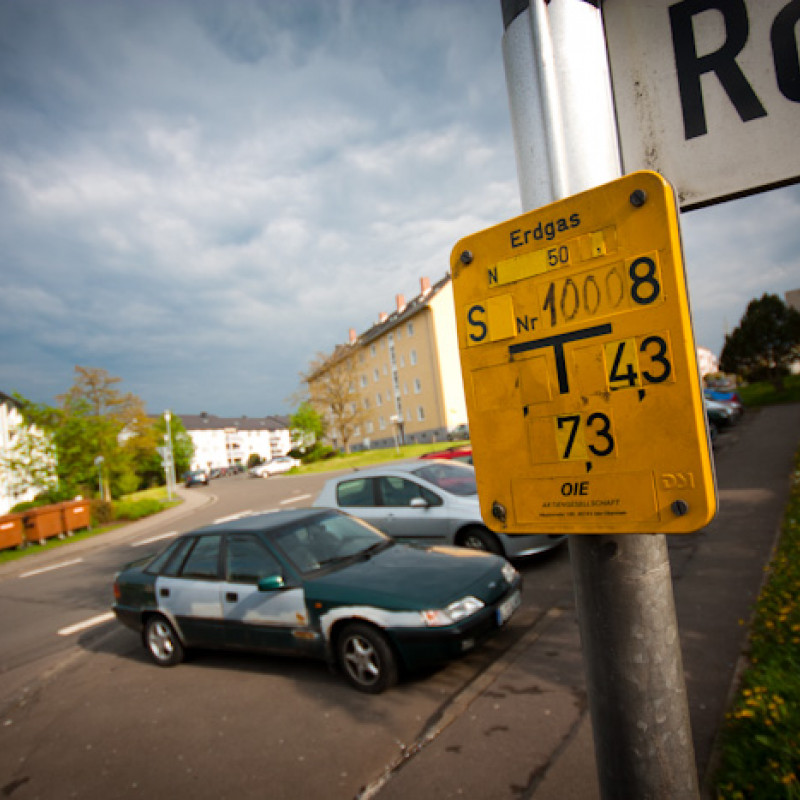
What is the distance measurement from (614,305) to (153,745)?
15.9 feet

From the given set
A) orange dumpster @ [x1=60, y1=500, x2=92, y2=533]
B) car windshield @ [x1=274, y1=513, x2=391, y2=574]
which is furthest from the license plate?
orange dumpster @ [x1=60, y1=500, x2=92, y2=533]

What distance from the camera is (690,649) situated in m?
4.45

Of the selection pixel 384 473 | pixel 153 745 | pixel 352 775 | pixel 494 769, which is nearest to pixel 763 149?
pixel 494 769

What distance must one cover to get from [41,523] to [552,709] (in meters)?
22.0

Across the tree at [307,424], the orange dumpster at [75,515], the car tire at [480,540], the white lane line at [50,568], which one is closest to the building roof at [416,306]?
the tree at [307,424]

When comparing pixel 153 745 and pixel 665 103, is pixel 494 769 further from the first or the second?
pixel 665 103

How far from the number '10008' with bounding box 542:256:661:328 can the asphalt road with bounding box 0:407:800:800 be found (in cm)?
321

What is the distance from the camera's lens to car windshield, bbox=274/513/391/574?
5547 mm

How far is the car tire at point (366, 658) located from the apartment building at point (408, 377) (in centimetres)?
4311

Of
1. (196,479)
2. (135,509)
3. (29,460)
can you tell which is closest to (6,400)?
(29,460)

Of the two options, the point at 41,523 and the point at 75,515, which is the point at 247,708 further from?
the point at 75,515

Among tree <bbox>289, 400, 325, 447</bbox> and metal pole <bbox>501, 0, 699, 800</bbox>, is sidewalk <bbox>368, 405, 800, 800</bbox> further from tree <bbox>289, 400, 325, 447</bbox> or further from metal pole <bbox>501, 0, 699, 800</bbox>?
tree <bbox>289, 400, 325, 447</bbox>

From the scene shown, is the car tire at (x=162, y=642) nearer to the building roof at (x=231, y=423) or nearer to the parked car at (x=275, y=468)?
the parked car at (x=275, y=468)

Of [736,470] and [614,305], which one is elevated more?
[614,305]
